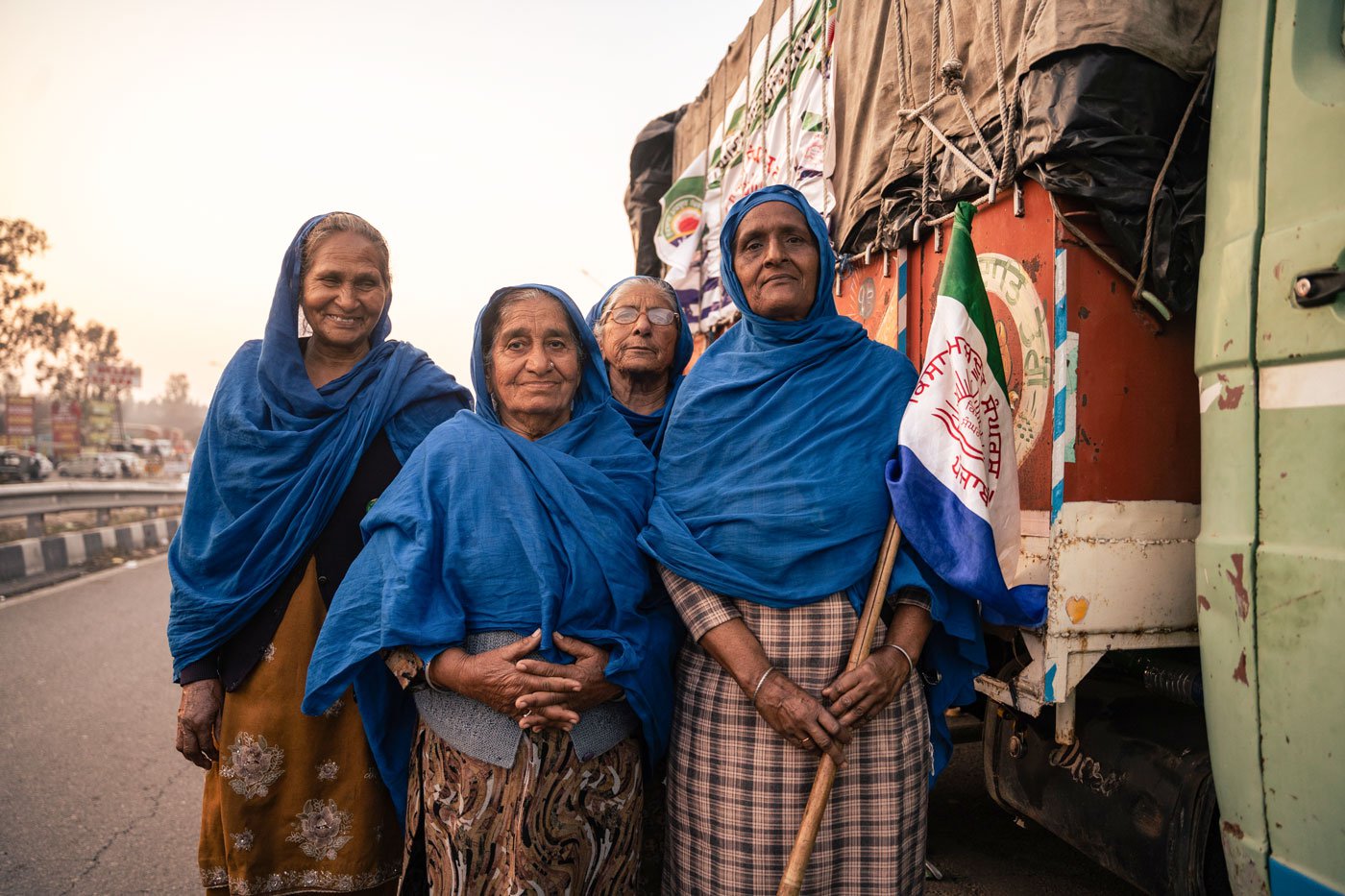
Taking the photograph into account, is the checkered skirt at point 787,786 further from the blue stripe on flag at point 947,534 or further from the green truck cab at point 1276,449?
the green truck cab at point 1276,449

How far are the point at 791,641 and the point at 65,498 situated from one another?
12.9 m

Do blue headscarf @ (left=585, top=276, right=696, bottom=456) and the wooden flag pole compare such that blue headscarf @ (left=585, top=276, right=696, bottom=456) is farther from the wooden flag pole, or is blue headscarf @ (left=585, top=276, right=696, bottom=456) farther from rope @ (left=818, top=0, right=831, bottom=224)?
rope @ (left=818, top=0, right=831, bottom=224)

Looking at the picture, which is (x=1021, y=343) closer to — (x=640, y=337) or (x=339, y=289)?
(x=640, y=337)

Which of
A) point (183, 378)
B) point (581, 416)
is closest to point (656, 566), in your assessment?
point (581, 416)

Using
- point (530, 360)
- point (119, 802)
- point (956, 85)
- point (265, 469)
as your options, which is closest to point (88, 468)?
point (119, 802)

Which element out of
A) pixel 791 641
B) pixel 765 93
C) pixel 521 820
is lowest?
pixel 521 820

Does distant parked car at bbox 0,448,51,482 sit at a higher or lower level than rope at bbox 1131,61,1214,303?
lower

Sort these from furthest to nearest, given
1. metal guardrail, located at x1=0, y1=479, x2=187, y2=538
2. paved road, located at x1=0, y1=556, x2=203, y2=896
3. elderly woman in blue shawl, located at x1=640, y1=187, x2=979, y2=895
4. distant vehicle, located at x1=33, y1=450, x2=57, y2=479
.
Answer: distant vehicle, located at x1=33, y1=450, x2=57, y2=479
metal guardrail, located at x1=0, y1=479, x2=187, y2=538
paved road, located at x1=0, y1=556, x2=203, y2=896
elderly woman in blue shawl, located at x1=640, y1=187, x2=979, y2=895

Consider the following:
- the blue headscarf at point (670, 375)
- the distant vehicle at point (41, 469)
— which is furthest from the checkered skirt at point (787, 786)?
the distant vehicle at point (41, 469)

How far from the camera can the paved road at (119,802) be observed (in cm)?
305

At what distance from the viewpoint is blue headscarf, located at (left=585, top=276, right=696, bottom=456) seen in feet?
8.25

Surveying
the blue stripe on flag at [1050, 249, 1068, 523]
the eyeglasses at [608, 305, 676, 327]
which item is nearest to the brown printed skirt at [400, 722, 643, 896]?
the blue stripe on flag at [1050, 249, 1068, 523]

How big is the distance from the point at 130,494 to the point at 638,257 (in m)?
11.9

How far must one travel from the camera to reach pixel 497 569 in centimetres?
179
